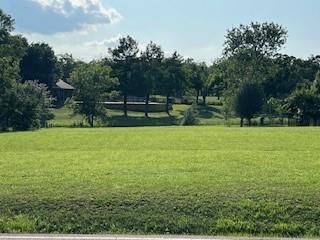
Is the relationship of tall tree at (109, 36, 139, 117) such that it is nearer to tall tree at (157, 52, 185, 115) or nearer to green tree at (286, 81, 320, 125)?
tall tree at (157, 52, 185, 115)

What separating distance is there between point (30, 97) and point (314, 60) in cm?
Result: 6713

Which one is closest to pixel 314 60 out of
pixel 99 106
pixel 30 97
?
pixel 99 106

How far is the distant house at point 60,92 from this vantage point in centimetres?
10779

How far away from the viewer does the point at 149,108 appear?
10412 centimetres

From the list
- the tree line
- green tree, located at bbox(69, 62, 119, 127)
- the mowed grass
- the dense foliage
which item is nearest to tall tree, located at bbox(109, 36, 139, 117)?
the tree line

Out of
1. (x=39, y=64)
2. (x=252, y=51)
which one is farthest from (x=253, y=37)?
(x=39, y=64)

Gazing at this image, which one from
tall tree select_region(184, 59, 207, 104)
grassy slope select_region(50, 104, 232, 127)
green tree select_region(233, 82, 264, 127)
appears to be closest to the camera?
green tree select_region(233, 82, 264, 127)

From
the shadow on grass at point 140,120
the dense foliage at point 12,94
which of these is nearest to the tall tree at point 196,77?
the shadow on grass at point 140,120

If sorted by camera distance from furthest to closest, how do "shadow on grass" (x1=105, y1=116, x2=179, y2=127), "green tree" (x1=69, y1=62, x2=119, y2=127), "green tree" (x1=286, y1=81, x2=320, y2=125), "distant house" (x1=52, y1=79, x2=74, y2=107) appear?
"distant house" (x1=52, y1=79, x2=74, y2=107), "shadow on grass" (x1=105, y1=116, x2=179, y2=127), "green tree" (x1=69, y1=62, x2=119, y2=127), "green tree" (x1=286, y1=81, x2=320, y2=125)

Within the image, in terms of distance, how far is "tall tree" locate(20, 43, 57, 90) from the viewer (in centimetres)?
9910

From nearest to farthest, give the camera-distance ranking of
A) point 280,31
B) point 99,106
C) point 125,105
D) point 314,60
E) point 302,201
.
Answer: point 302,201
point 99,106
point 280,31
point 125,105
point 314,60

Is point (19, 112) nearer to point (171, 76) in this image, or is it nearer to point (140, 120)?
point (140, 120)

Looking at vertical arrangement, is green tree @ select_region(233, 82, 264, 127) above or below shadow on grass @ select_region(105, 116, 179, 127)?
above

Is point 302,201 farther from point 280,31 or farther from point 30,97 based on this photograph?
point 280,31
